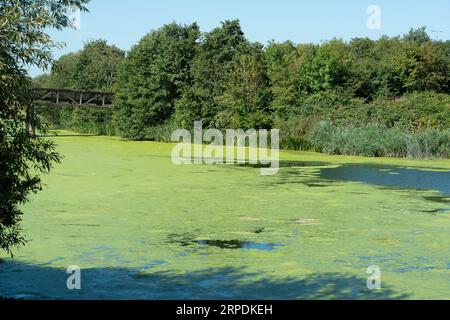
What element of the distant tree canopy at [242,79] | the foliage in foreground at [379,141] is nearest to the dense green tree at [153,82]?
the distant tree canopy at [242,79]

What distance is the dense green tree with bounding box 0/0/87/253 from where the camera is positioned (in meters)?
4.22

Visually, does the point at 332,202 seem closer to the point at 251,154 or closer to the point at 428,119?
the point at 251,154

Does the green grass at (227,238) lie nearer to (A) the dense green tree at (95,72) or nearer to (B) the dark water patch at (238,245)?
(B) the dark water patch at (238,245)

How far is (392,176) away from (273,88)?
1639 cm

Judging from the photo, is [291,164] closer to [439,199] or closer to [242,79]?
[439,199]

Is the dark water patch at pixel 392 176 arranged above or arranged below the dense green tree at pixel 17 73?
below

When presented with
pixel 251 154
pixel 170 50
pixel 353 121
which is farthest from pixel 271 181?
pixel 170 50

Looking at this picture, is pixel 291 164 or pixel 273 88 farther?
pixel 273 88

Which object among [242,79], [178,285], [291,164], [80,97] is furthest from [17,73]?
[80,97]

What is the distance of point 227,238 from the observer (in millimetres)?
7570

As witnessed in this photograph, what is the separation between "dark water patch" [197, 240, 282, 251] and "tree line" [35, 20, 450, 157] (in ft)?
50.9

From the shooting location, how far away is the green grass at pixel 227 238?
5449mm

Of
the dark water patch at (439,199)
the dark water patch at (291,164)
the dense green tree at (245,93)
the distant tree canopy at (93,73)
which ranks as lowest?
the dark water patch at (439,199)

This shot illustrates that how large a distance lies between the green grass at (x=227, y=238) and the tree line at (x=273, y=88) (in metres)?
11.8
